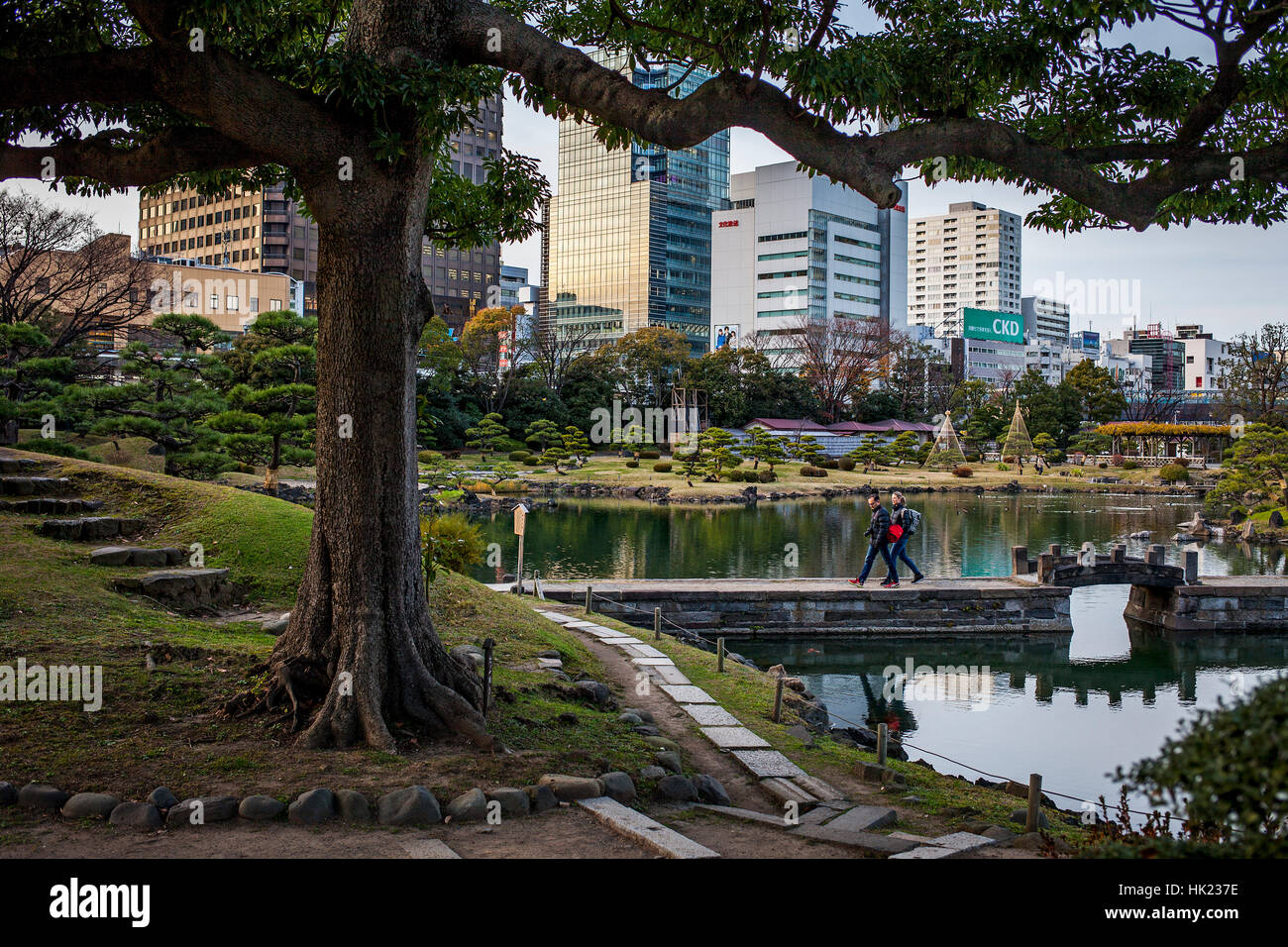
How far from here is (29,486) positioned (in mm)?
13336

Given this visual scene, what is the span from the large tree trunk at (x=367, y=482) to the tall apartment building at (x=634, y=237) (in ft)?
347

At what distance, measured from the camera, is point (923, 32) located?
26.9ft

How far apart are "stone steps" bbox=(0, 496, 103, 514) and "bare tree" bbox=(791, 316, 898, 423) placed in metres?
66.0

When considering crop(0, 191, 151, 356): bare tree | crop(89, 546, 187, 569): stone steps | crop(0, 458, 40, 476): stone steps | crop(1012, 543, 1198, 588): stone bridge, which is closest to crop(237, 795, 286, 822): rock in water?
crop(89, 546, 187, 569): stone steps

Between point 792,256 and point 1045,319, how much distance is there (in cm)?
8865

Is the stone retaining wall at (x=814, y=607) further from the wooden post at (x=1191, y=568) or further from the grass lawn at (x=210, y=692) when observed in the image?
the grass lawn at (x=210, y=692)

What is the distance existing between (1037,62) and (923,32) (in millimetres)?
1012

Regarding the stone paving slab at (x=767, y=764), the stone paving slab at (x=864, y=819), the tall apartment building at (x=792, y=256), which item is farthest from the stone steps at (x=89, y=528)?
the tall apartment building at (x=792, y=256)

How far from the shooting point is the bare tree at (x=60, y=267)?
3006 centimetres

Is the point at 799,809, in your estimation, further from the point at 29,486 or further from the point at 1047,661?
the point at 1047,661

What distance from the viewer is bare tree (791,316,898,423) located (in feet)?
252

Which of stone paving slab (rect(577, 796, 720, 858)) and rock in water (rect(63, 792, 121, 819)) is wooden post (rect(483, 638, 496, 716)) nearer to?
stone paving slab (rect(577, 796, 720, 858))
